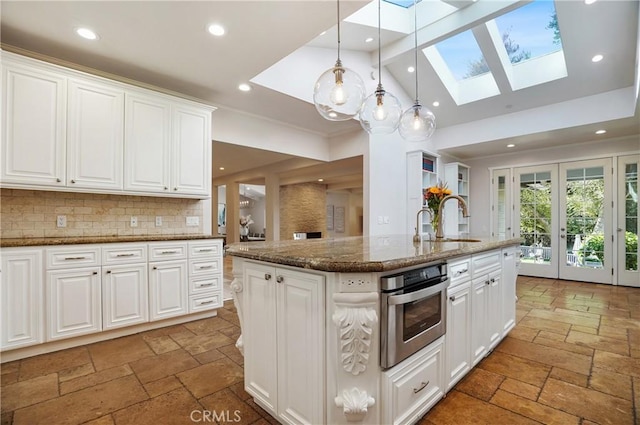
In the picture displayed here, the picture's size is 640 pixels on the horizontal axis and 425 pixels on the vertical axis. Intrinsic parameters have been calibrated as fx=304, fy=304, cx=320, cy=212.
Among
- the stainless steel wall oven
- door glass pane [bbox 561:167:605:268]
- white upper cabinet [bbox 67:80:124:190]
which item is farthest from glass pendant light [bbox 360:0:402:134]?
door glass pane [bbox 561:167:605:268]

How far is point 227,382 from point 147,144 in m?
2.39

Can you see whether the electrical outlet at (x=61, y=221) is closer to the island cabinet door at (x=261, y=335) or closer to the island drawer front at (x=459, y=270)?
the island cabinet door at (x=261, y=335)

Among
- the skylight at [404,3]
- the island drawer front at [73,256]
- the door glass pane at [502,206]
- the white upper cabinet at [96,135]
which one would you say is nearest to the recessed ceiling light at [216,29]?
the white upper cabinet at [96,135]

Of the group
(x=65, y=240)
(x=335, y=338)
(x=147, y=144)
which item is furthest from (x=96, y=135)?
(x=335, y=338)

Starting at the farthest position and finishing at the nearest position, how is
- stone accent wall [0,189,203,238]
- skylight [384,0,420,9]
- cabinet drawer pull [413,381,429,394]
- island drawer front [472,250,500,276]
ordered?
1. skylight [384,0,420,9]
2. stone accent wall [0,189,203,238]
3. island drawer front [472,250,500,276]
4. cabinet drawer pull [413,381,429,394]

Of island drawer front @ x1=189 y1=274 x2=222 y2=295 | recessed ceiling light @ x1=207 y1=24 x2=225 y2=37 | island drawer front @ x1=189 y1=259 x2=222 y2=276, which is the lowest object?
island drawer front @ x1=189 y1=274 x2=222 y2=295

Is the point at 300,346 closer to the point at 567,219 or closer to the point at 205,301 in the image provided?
the point at 205,301

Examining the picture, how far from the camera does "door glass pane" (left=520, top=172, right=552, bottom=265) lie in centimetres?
582

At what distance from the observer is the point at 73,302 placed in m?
2.59

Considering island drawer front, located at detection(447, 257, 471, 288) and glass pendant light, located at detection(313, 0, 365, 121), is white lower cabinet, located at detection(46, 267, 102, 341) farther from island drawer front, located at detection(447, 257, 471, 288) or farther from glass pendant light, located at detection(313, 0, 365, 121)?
island drawer front, located at detection(447, 257, 471, 288)

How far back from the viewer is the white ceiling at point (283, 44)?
2.18 metres

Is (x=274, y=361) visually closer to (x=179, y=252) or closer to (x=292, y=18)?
(x=179, y=252)

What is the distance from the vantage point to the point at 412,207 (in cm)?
538

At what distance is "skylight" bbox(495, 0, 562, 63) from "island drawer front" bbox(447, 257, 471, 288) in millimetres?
3536
